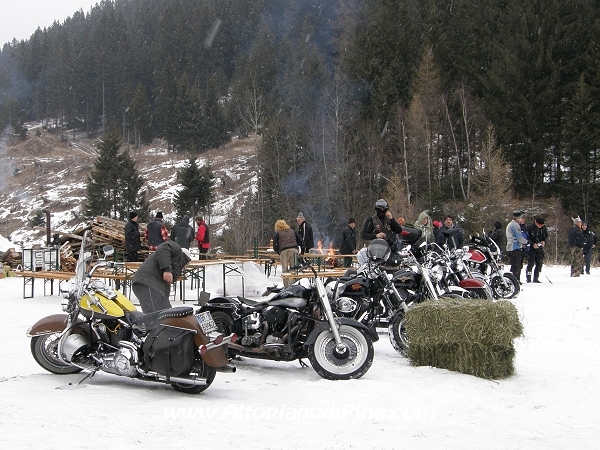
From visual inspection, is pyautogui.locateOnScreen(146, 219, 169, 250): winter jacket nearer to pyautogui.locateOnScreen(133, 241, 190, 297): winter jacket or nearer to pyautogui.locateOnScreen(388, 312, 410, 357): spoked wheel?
pyautogui.locateOnScreen(133, 241, 190, 297): winter jacket

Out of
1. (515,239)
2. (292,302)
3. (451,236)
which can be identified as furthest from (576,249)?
(292,302)

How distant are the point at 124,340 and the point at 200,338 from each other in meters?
0.81

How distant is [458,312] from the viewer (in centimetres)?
740

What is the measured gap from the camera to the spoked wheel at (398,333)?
26.6 feet

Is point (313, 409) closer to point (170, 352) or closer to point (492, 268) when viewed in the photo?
point (170, 352)

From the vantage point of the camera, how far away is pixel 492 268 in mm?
13734

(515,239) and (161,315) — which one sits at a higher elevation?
(515,239)

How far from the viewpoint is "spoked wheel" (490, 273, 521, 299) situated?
13.5m

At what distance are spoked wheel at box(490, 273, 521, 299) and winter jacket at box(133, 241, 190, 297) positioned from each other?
748cm

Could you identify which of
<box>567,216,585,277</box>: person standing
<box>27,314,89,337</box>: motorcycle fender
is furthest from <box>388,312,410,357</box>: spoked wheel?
<box>567,216,585,277</box>: person standing

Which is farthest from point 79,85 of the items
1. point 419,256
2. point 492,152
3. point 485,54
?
point 419,256

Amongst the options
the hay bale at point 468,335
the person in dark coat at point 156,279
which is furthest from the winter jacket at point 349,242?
the hay bale at point 468,335

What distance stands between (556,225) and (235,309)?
27463mm

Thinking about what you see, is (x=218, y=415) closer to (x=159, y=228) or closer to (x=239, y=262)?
(x=239, y=262)
